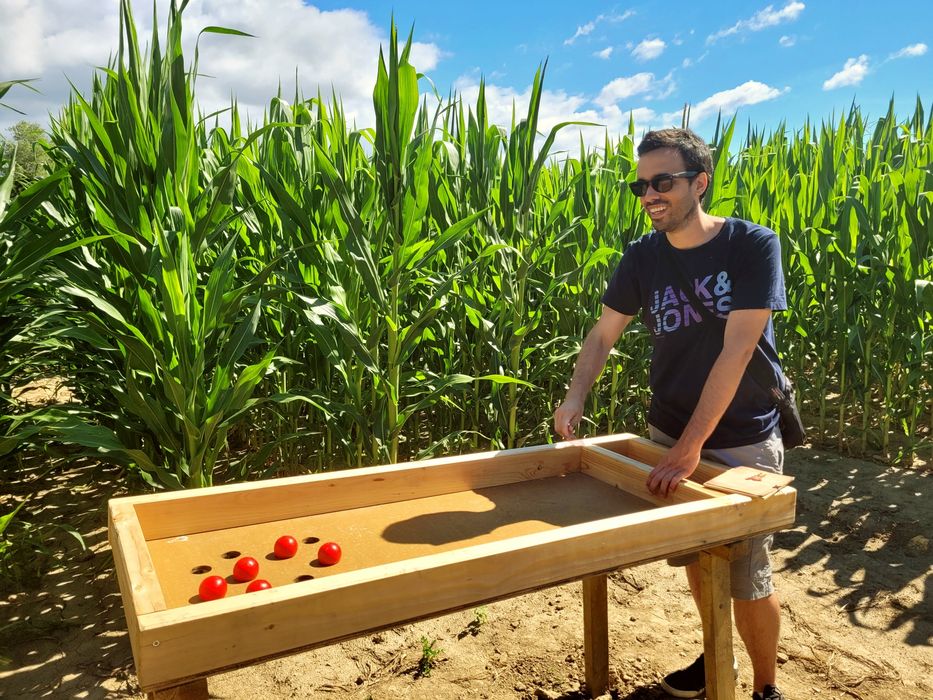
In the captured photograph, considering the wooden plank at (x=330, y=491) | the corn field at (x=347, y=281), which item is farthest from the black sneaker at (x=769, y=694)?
the corn field at (x=347, y=281)

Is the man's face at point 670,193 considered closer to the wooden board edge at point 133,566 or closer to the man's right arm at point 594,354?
the man's right arm at point 594,354

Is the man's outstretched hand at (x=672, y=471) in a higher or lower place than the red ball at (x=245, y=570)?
higher

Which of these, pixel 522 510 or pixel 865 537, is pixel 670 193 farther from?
pixel 865 537

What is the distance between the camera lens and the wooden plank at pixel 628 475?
1.68m

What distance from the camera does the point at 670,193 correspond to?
196 centimetres

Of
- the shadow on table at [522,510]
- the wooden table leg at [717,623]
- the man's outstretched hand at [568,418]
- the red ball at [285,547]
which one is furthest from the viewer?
the man's outstretched hand at [568,418]

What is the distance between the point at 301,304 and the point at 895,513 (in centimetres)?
348

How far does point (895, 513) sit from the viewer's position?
3.71 meters

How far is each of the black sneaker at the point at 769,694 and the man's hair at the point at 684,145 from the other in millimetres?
Answer: 1610

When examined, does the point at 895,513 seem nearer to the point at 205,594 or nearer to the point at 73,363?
the point at 205,594

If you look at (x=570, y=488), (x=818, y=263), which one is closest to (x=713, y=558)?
(x=570, y=488)

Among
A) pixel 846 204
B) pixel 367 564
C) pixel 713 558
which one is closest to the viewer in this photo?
pixel 367 564

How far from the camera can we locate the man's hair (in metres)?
1.95

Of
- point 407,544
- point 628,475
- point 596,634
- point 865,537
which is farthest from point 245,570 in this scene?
point 865,537
